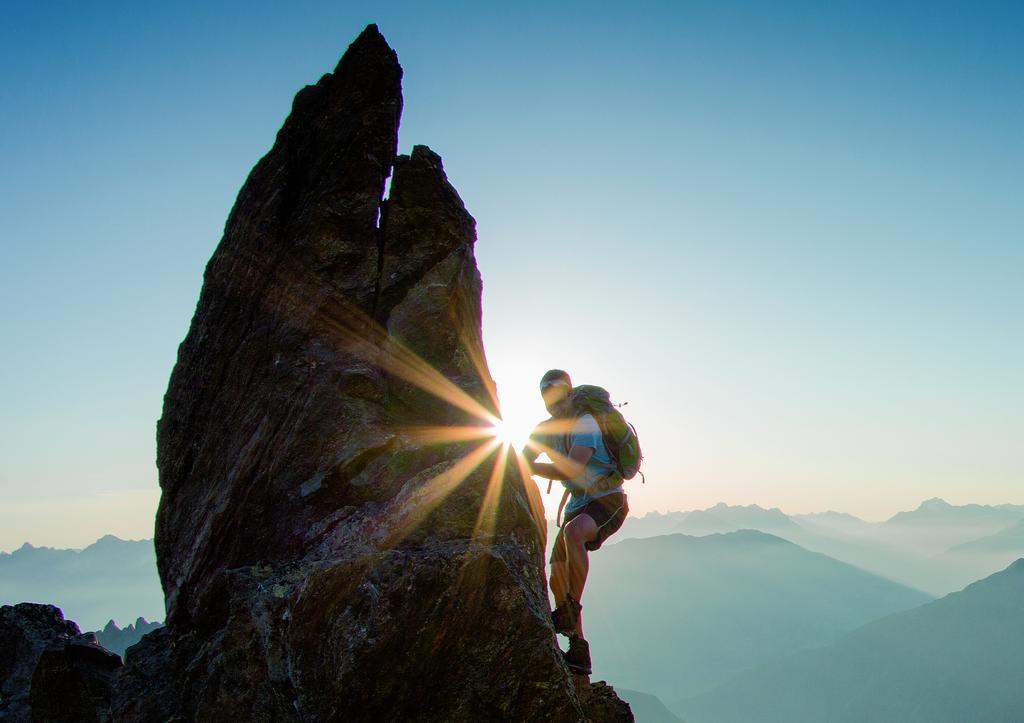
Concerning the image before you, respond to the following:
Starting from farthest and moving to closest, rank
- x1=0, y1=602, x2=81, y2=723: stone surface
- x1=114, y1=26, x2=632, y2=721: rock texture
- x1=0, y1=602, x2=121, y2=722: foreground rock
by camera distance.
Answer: x1=0, y1=602, x2=81, y2=723: stone surface, x1=0, y1=602, x2=121, y2=722: foreground rock, x1=114, y1=26, x2=632, y2=721: rock texture

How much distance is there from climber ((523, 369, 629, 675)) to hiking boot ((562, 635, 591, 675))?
39 mm

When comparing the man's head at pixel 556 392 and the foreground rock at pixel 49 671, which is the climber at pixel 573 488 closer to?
the man's head at pixel 556 392

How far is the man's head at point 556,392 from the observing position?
1057 cm

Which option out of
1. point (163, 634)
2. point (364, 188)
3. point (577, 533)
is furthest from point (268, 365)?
point (577, 533)

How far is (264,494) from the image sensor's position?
1046cm

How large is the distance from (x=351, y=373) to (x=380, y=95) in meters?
7.26

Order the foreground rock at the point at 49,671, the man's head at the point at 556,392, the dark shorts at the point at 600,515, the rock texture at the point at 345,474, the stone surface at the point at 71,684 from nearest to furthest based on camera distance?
the rock texture at the point at 345,474, the dark shorts at the point at 600,515, the man's head at the point at 556,392, the stone surface at the point at 71,684, the foreground rock at the point at 49,671

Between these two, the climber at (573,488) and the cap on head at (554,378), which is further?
the cap on head at (554,378)

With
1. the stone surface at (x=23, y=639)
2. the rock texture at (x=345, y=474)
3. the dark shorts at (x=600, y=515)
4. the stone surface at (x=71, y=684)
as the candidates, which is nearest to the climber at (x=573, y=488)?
the dark shorts at (x=600, y=515)

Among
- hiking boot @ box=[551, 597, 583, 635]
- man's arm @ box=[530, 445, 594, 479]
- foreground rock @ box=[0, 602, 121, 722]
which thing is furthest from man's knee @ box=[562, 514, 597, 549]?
foreground rock @ box=[0, 602, 121, 722]

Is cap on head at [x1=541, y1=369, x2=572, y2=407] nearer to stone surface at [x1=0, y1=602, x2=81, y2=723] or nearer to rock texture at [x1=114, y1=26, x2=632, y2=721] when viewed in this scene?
rock texture at [x1=114, y1=26, x2=632, y2=721]

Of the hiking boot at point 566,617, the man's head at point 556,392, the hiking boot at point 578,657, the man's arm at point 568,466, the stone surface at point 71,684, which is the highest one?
the man's head at point 556,392

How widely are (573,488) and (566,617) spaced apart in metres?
Answer: 2.05

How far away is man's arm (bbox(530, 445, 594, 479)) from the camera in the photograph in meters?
9.76
